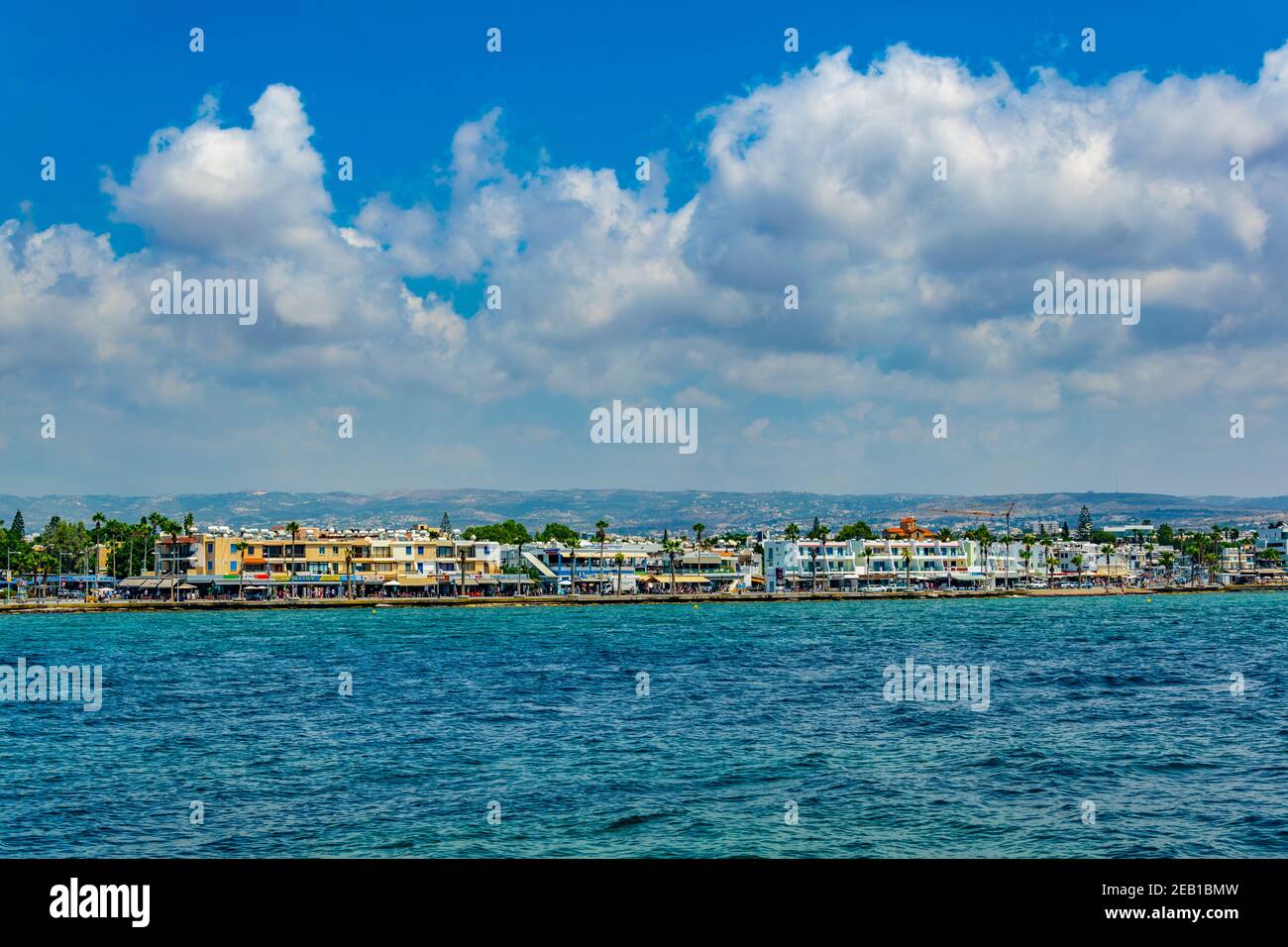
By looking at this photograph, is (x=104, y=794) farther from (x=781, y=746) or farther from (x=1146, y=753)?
(x=1146, y=753)

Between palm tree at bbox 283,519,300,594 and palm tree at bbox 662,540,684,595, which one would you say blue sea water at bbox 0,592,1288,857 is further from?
palm tree at bbox 662,540,684,595

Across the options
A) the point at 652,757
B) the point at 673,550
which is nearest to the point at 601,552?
the point at 673,550

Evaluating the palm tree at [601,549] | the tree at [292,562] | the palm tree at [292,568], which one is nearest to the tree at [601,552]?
the palm tree at [601,549]

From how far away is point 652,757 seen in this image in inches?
1079

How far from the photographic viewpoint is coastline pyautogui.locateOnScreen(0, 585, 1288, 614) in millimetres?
124375

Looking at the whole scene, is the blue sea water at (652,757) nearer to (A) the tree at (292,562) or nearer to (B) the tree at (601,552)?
(A) the tree at (292,562)

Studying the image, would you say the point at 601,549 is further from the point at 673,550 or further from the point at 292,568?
the point at 292,568

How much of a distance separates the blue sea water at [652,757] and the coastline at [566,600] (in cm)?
6925

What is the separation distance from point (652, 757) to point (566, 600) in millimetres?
115843

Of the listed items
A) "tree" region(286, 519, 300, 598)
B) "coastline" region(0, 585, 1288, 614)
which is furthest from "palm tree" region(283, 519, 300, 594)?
"coastline" region(0, 585, 1288, 614)

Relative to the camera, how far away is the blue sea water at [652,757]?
19.7 metres

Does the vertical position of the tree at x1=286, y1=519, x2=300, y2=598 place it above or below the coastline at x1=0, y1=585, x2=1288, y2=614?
above

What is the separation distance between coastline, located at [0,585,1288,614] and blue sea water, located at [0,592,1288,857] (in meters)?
69.2
